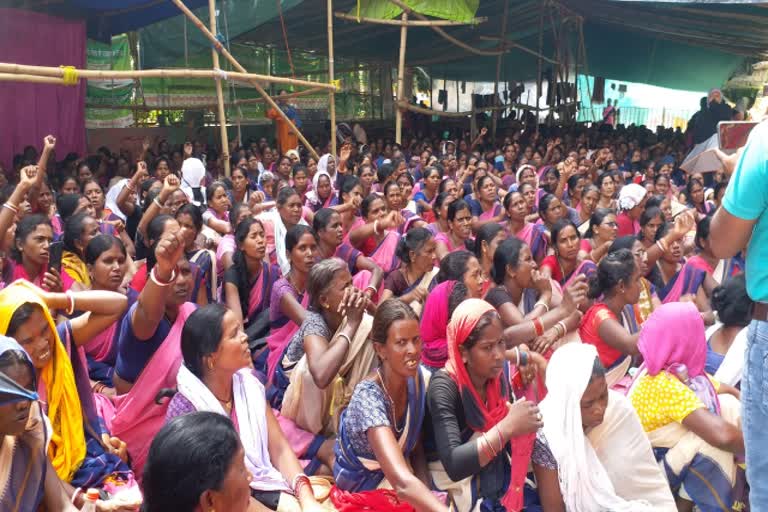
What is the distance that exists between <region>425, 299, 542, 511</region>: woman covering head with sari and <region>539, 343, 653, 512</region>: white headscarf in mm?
152

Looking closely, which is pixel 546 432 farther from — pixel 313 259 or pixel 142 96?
pixel 142 96

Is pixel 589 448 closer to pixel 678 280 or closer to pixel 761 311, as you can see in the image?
pixel 761 311

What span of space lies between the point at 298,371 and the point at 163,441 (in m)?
1.53

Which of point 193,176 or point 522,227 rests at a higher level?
point 193,176

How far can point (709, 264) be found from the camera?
4.72 metres

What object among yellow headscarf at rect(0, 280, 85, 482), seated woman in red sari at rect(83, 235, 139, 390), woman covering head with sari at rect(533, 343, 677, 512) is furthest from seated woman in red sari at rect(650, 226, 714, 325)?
yellow headscarf at rect(0, 280, 85, 482)

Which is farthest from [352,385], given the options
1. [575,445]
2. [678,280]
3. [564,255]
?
[678,280]

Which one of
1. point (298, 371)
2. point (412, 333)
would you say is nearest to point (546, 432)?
point (412, 333)

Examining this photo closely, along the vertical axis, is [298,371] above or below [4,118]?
below

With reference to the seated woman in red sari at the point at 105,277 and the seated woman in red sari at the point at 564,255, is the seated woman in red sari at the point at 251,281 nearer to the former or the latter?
the seated woman in red sari at the point at 105,277

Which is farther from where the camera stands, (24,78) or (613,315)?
(24,78)

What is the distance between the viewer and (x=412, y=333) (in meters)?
2.57

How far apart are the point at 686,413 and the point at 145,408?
197 cm

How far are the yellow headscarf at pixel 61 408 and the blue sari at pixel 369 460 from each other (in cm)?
87
